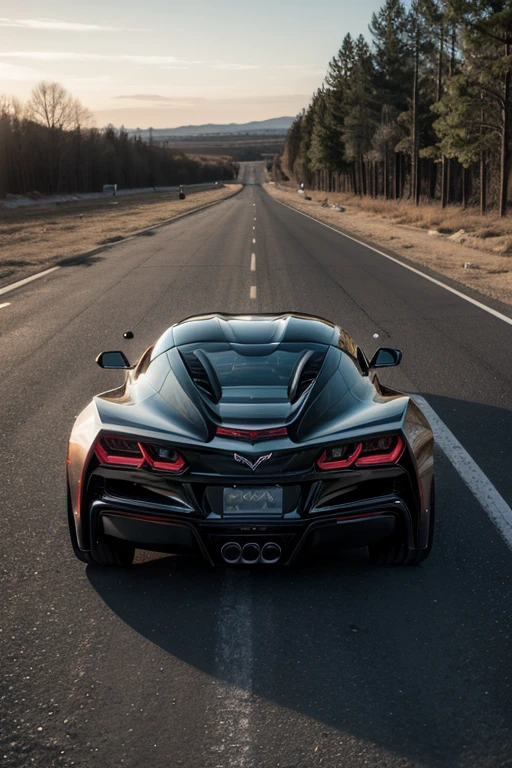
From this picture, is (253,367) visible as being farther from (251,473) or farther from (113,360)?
(113,360)

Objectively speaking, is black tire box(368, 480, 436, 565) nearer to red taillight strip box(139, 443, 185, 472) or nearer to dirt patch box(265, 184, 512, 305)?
red taillight strip box(139, 443, 185, 472)

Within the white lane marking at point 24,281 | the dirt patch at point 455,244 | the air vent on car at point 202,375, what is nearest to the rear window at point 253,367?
the air vent on car at point 202,375

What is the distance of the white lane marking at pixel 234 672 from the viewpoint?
3.32m

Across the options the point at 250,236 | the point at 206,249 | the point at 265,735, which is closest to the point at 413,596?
the point at 265,735

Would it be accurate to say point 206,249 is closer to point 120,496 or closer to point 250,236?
point 250,236

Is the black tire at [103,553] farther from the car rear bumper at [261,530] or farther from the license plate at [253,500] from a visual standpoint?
the license plate at [253,500]

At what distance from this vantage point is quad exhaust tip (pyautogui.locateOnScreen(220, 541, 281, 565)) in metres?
4.43

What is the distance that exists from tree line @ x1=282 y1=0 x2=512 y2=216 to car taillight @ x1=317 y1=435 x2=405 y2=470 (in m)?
35.5

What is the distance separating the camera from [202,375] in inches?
196

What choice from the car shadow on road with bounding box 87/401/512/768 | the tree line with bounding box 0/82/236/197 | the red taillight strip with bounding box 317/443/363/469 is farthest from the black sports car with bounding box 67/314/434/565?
the tree line with bounding box 0/82/236/197

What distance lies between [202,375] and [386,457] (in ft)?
3.82

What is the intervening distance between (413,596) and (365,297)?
A: 1292 cm


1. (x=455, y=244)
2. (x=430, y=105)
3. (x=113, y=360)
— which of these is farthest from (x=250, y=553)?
(x=430, y=105)

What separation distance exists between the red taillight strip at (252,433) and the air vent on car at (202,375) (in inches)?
13.0
